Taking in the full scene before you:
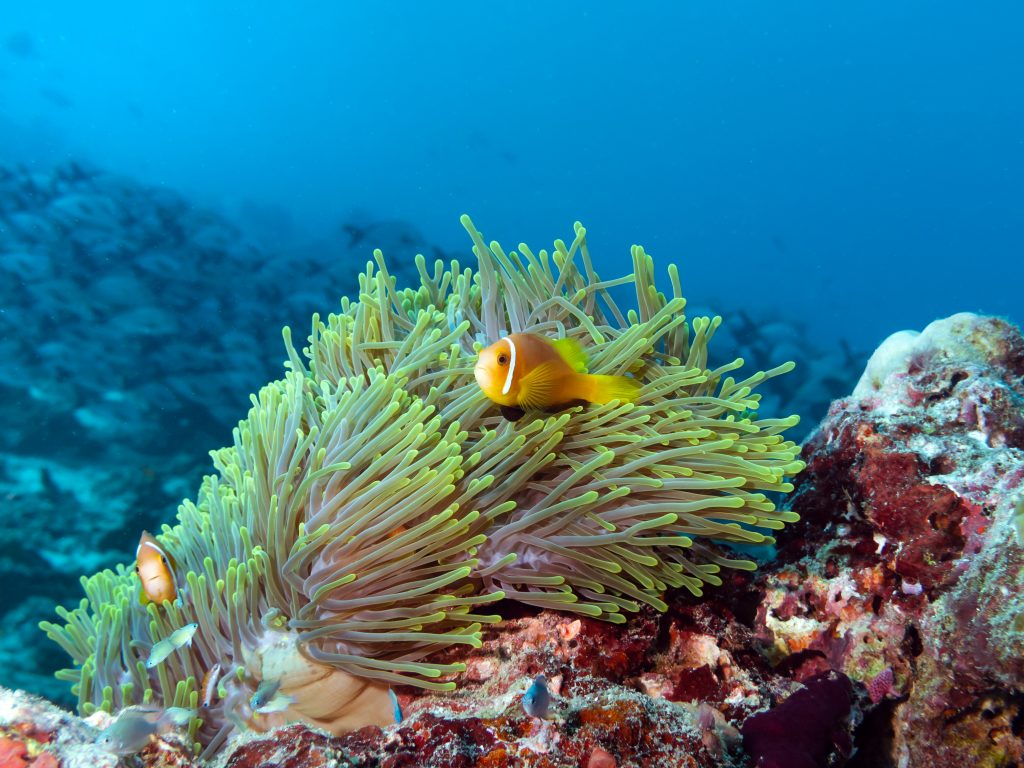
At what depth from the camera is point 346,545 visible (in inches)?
92.8

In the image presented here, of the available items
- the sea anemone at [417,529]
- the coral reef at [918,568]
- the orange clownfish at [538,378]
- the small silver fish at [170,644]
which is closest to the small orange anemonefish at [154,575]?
the sea anemone at [417,529]

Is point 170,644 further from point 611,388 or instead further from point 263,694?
point 611,388

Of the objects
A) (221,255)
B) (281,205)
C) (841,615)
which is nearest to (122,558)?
(221,255)

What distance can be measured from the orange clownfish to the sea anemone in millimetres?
97

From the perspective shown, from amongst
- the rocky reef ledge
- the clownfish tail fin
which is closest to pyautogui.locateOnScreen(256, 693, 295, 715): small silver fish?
the rocky reef ledge

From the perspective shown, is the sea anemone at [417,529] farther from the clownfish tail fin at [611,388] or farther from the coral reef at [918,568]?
the coral reef at [918,568]

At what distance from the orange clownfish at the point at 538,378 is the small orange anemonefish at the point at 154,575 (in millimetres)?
1502

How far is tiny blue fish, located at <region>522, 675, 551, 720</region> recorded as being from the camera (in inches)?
71.5

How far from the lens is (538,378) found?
229 centimetres

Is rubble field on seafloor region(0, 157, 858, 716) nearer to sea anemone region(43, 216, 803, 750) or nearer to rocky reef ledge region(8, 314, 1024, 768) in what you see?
sea anemone region(43, 216, 803, 750)

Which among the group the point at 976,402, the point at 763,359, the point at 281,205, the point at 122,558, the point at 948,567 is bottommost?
the point at 948,567

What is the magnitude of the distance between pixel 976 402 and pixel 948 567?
926 millimetres

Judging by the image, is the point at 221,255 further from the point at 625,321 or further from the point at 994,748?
the point at 994,748

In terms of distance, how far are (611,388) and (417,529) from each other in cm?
91
